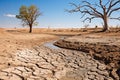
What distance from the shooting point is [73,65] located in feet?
24.5

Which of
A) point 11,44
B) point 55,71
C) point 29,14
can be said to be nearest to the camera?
point 55,71

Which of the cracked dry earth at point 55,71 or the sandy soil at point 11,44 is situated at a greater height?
the sandy soil at point 11,44

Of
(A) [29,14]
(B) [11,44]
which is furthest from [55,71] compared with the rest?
(A) [29,14]

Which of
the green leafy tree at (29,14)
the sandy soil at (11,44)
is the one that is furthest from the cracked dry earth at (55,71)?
the green leafy tree at (29,14)

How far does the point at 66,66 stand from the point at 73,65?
1.13 ft

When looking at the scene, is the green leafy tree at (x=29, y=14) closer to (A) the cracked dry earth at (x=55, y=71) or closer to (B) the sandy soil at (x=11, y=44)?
(B) the sandy soil at (x=11, y=44)

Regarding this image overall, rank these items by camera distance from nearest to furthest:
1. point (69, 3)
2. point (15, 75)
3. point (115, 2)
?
point (15, 75) < point (115, 2) < point (69, 3)

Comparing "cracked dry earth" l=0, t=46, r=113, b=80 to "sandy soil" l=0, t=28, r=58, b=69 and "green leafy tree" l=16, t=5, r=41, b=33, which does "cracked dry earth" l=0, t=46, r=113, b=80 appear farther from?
"green leafy tree" l=16, t=5, r=41, b=33

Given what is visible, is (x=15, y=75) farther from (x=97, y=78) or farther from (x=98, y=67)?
(x=98, y=67)

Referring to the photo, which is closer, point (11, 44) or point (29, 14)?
point (11, 44)

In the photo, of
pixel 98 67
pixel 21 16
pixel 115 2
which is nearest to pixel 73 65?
pixel 98 67

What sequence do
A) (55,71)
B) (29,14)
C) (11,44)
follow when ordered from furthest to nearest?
(29,14) → (11,44) → (55,71)

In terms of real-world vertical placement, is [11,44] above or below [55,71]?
above

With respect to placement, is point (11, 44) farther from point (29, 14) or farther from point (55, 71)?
point (29, 14)
